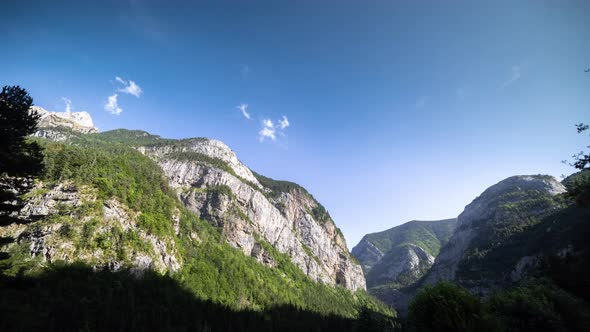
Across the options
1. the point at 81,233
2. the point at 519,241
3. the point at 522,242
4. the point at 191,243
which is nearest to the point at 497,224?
the point at 519,241

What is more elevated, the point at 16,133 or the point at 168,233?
the point at 168,233

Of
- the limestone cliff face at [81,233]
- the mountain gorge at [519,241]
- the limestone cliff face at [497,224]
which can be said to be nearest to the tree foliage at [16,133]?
the limestone cliff face at [81,233]

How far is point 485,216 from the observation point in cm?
19025

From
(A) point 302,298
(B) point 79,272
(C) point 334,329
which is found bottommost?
(C) point 334,329

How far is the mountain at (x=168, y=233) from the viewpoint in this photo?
59.7 metres

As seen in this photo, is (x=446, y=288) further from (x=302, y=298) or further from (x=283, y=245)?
(x=283, y=245)

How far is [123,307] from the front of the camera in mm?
58062

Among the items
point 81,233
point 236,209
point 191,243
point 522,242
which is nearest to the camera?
point 81,233

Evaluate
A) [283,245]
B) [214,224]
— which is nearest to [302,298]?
[283,245]

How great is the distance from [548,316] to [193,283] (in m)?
97.5

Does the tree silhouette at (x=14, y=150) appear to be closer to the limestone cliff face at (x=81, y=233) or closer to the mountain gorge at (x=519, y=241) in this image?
the limestone cliff face at (x=81, y=233)

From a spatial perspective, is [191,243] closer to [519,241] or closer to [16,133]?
[16,133]

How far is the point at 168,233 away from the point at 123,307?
137 feet

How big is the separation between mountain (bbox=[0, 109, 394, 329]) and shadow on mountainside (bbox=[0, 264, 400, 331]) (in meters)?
1.08
